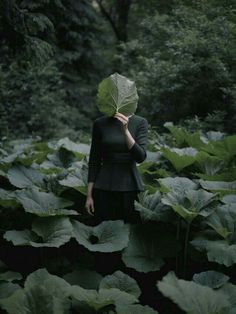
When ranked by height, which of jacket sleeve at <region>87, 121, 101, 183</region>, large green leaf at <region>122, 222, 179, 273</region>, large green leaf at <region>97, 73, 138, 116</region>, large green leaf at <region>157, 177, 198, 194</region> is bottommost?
large green leaf at <region>122, 222, 179, 273</region>

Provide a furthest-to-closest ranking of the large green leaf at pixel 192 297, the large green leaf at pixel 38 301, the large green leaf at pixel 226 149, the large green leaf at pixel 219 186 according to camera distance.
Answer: the large green leaf at pixel 226 149 → the large green leaf at pixel 219 186 → the large green leaf at pixel 38 301 → the large green leaf at pixel 192 297

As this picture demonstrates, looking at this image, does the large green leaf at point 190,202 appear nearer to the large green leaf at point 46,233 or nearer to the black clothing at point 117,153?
the black clothing at point 117,153

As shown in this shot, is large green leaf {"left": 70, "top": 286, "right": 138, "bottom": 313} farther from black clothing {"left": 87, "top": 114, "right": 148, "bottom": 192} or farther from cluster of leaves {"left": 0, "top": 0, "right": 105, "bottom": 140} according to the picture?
cluster of leaves {"left": 0, "top": 0, "right": 105, "bottom": 140}

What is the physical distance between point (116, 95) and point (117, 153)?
46 centimetres

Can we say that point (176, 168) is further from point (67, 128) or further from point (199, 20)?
point (67, 128)

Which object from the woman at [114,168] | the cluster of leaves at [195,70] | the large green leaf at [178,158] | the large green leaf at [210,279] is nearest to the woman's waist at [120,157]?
the woman at [114,168]

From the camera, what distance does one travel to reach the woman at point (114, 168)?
12.1 feet

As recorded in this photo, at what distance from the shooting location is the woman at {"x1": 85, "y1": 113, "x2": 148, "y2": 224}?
12.1 feet

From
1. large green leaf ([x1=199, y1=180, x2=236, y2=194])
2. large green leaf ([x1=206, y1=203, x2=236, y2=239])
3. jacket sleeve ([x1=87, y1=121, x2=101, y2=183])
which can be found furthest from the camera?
large green leaf ([x1=199, y1=180, x2=236, y2=194])

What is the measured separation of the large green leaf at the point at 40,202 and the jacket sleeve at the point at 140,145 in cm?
72

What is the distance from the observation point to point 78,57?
43.4 ft

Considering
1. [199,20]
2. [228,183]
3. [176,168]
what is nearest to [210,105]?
[199,20]

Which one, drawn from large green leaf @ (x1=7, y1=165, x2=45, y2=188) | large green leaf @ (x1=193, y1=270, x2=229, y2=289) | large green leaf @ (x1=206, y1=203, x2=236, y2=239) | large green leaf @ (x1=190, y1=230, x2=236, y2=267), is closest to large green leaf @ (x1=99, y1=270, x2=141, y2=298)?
large green leaf @ (x1=193, y1=270, x2=229, y2=289)

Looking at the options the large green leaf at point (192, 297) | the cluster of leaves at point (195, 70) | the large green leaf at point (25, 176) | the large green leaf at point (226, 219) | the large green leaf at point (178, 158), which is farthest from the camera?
the cluster of leaves at point (195, 70)
